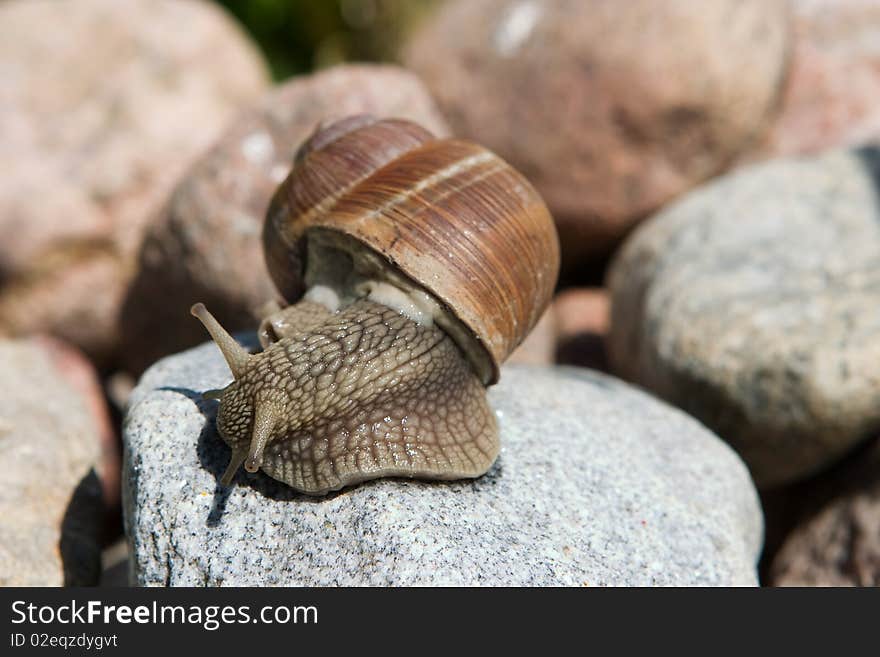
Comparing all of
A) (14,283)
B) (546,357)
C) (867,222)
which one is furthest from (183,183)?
(867,222)

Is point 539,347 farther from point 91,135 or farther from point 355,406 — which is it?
point 91,135

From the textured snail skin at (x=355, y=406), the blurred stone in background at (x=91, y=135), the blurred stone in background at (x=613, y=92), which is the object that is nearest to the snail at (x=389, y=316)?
the textured snail skin at (x=355, y=406)

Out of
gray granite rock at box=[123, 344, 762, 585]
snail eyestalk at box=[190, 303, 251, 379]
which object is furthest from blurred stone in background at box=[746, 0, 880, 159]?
snail eyestalk at box=[190, 303, 251, 379]

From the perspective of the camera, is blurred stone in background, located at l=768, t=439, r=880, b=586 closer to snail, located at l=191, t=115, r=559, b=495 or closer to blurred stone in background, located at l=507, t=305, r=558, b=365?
blurred stone in background, located at l=507, t=305, r=558, b=365

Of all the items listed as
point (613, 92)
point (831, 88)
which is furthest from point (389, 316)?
point (831, 88)

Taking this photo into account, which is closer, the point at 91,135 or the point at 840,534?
the point at 840,534
